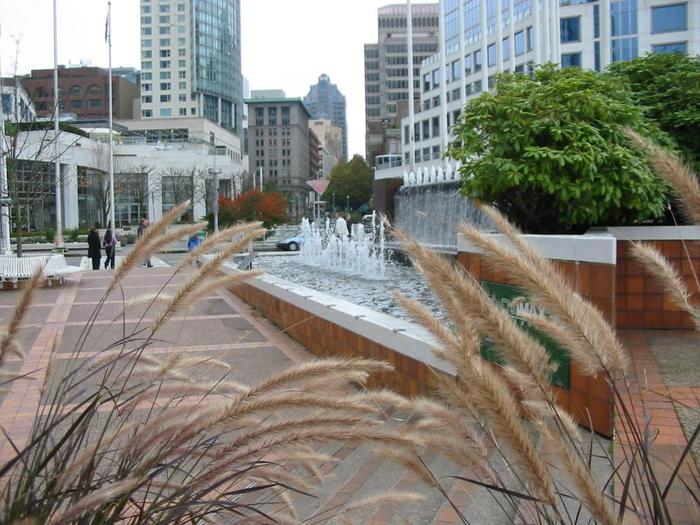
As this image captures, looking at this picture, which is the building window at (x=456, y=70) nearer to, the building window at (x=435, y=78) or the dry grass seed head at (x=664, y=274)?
the building window at (x=435, y=78)

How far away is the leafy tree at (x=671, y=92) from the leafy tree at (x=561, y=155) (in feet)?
2.40

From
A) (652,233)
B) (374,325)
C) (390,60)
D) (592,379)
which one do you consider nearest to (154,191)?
(652,233)

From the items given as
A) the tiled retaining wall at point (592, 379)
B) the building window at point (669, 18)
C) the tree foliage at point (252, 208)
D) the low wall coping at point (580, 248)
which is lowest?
the tiled retaining wall at point (592, 379)

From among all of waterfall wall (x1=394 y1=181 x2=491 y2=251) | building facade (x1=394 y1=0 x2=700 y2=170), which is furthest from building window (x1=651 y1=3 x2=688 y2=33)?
waterfall wall (x1=394 y1=181 x2=491 y2=251)

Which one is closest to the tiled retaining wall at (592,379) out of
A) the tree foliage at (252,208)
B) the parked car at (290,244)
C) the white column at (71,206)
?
the parked car at (290,244)

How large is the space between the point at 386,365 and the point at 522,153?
522cm

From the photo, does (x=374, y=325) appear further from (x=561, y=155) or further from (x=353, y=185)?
(x=353, y=185)

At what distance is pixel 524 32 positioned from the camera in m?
42.7

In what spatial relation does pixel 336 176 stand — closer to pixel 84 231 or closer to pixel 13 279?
pixel 84 231

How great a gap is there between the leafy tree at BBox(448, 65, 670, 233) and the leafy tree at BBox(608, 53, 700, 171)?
0.73 metres

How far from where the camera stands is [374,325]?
18.8 feet

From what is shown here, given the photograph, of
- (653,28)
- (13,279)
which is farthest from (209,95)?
(13,279)

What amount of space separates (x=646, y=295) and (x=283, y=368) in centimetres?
328

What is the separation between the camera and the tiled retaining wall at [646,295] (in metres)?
6.77
